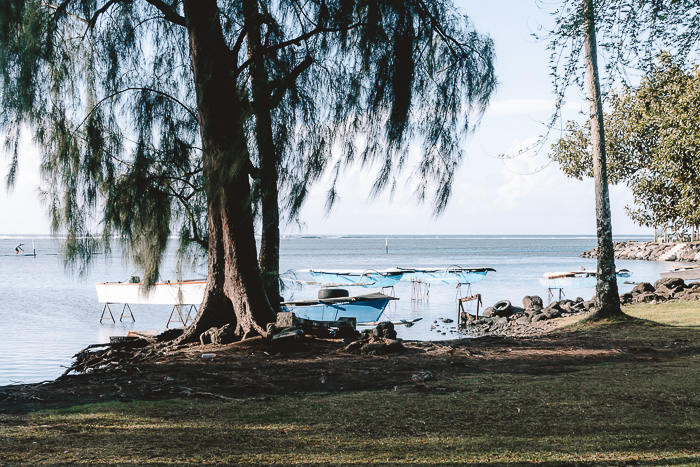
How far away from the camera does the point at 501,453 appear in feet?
13.5

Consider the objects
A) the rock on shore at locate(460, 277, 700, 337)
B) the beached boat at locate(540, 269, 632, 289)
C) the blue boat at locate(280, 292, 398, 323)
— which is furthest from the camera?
the beached boat at locate(540, 269, 632, 289)

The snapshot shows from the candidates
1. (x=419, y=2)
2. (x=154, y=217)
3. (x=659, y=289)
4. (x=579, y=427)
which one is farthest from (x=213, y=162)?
(x=659, y=289)

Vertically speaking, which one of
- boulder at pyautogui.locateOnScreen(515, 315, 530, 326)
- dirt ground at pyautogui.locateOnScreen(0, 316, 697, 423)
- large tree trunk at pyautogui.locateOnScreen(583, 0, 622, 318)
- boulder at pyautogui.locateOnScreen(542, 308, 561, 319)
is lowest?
boulder at pyautogui.locateOnScreen(515, 315, 530, 326)

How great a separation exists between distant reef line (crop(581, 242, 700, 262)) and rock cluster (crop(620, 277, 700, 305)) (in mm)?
33425

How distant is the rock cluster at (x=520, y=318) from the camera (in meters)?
16.7

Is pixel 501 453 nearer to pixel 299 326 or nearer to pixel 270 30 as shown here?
pixel 299 326

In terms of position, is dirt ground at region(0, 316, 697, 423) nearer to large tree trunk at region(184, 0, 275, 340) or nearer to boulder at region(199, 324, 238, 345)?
boulder at region(199, 324, 238, 345)

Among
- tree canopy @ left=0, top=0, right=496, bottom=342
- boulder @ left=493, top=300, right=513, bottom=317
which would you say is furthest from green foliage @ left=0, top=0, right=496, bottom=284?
boulder @ left=493, top=300, right=513, bottom=317

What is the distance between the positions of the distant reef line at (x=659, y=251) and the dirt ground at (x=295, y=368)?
46.3 meters

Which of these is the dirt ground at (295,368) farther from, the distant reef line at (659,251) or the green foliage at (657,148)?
the distant reef line at (659,251)

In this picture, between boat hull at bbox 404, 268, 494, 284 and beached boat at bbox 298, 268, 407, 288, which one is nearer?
boat hull at bbox 404, 268, 494, 284

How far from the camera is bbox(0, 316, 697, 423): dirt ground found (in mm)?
6426

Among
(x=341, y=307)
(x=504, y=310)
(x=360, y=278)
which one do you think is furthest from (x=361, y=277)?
(x=341, y=307)

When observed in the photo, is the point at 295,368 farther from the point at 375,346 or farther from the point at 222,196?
the point at 222,196
